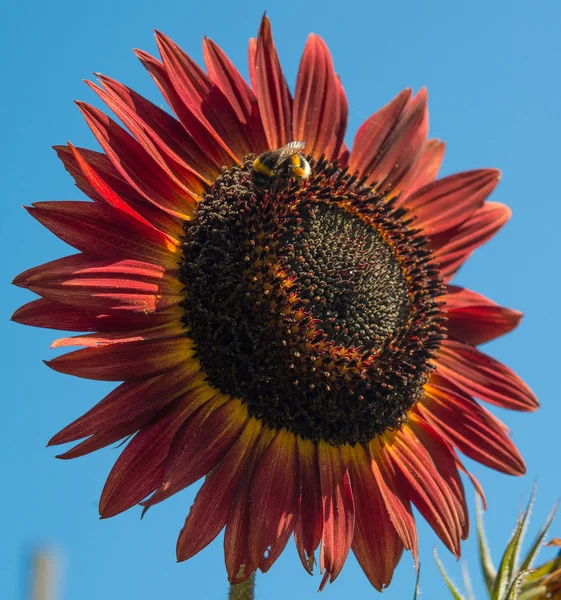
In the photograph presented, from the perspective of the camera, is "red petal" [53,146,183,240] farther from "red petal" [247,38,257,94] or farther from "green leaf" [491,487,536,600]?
"green leaf" [491,487,536,600]

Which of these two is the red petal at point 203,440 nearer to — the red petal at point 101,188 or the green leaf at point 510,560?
the red petal at point 101,188

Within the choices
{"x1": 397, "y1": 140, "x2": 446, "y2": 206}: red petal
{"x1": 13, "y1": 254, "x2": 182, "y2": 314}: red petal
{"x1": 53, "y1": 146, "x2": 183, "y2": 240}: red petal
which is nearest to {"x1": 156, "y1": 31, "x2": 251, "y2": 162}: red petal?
{"x1": 53, "y1": 146, "x2": 183, "y2": 240}: red petal

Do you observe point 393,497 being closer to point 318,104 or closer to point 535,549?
point 535,549

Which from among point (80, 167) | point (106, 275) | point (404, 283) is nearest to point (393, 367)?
point (404, 283)

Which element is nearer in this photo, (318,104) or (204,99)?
(204,99)

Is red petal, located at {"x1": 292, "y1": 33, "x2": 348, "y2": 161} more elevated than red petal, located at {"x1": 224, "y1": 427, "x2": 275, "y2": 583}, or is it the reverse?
red petal, located at {"x1": 292, "y1": 33, "x2": 348, "y2": 161}

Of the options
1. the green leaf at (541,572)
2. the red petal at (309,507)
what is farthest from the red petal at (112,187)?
the green leaf at (541,572)

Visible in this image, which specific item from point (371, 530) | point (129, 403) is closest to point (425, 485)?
point (371, 530)
